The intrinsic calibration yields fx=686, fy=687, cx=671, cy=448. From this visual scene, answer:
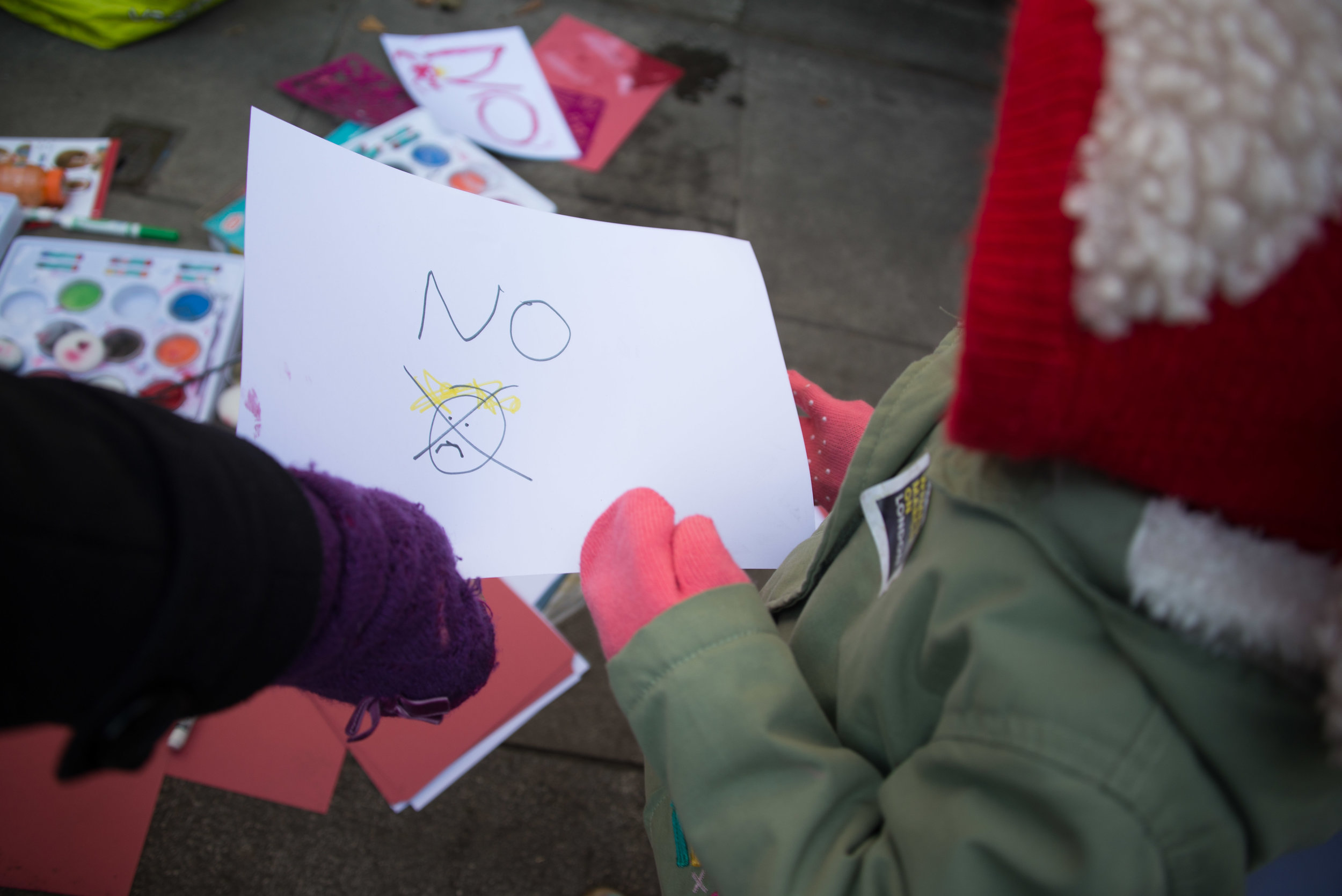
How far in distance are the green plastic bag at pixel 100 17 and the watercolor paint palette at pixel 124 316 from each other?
0.62 meters

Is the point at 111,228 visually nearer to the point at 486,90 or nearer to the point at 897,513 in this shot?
the point at 486,90

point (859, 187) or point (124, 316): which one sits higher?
point (859, 187)

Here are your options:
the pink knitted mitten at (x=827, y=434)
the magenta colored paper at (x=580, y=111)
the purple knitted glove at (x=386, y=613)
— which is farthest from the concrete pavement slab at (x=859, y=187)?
the purple knitted glove at (x=386, y=613)

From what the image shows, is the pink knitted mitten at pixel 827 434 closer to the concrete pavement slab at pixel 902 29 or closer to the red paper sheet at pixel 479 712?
the red paper sheet at pixel 479 712

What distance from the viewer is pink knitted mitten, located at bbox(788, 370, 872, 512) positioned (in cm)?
78

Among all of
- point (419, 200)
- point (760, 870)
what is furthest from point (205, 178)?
point (760, 870)

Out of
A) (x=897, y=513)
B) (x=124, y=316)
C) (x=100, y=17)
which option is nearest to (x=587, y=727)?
(x=897, y=513)

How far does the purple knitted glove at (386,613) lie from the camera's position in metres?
0.43

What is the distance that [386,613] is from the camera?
459mm

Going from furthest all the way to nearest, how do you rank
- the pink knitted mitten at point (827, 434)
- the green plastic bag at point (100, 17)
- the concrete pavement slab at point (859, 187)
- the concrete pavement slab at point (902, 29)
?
1. the concrete pavement slab at point (902, 29)
2. the concrete pavement slab at point (859, 187)
3. the green plastic bag at point (100, 17)
4. the pink knitted mitten at point (827, 434)

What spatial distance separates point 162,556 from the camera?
0.33m

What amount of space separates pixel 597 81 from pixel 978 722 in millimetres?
1709

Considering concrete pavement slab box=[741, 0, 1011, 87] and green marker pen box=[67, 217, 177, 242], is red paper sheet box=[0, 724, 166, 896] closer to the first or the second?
green marker pen box=[67, 217, 177, 242]

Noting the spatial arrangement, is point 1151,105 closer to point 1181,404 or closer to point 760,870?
point 1181,404
